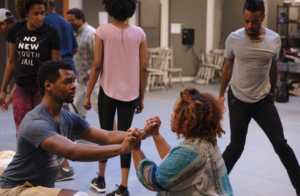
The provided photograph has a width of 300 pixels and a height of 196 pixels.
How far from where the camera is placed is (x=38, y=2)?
3.10 m

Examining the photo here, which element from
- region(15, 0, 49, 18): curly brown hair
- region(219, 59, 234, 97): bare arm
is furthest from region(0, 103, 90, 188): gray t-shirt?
region(219, 59, 234, 97): bare arm

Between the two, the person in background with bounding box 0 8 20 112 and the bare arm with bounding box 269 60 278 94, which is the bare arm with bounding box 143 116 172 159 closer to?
the bare arm with bounding box 269 60 278 94

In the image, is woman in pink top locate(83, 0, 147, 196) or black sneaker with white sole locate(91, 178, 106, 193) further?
black sneaker with white sole locate(91, 178, 106, 193)

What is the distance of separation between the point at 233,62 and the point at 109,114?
1.13m

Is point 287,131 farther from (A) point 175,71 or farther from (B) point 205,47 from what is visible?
(B) point 205,47

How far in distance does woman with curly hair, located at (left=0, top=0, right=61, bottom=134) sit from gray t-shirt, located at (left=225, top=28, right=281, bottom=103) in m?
1.48

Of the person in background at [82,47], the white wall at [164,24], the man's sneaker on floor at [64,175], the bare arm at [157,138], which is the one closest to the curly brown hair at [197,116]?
the bare arm at [157,138]

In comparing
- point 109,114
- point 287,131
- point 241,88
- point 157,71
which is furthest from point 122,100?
point 157,71

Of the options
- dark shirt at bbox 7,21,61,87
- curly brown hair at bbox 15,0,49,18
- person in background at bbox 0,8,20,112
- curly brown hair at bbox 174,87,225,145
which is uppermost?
curly brown hair at bbox 15,0,49,18

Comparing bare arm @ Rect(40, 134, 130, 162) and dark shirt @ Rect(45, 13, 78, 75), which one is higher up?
dark shirt @ Rect(45, 13, 78, 75)

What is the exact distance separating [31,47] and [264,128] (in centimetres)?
199

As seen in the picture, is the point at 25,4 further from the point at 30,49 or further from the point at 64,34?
the point at 64,34

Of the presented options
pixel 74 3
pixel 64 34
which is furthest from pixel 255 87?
pixel 74 3

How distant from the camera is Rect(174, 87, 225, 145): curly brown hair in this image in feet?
6.19
